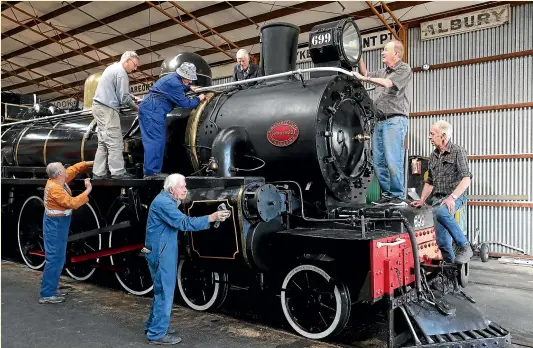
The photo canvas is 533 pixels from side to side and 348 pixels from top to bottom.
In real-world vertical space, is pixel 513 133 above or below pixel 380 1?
below

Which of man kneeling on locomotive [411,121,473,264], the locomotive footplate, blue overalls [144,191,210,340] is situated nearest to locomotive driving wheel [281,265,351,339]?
the locomotive footplate

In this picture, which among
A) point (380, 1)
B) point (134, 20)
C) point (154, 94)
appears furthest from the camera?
point (134, 20)

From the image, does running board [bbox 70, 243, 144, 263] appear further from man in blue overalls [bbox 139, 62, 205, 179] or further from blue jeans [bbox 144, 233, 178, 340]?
blue jeans [bbox 144, 233, 178, 340]

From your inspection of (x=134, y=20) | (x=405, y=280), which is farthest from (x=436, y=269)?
(x=134, y=20)

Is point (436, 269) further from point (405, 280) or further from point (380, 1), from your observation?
point (380, 1)

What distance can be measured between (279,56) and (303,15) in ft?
23.3

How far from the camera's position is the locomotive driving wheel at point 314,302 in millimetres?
3689

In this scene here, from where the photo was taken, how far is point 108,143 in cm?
523

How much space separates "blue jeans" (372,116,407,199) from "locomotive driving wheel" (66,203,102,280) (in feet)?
11.4

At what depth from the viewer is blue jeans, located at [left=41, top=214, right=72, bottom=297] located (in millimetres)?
5105

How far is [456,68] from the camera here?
10.2 metres

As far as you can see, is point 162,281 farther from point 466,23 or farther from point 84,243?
point 466,23

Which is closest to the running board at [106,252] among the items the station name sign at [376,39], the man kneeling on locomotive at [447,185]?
the man kneeling on locomotive at [447,185]

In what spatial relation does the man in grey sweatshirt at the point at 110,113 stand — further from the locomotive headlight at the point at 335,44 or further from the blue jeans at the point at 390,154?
the blue jeans at the point at 390,154
